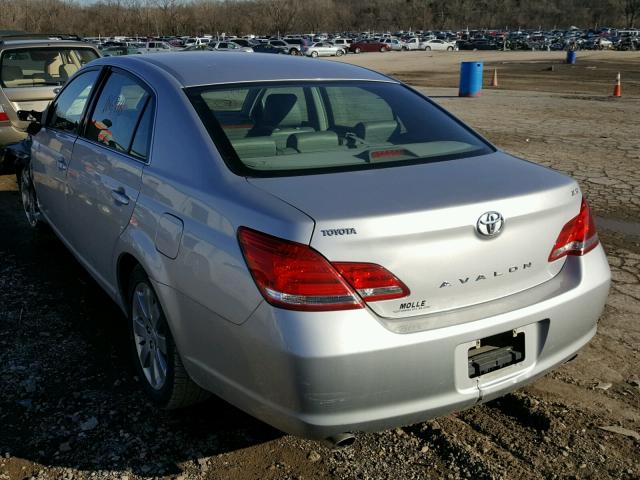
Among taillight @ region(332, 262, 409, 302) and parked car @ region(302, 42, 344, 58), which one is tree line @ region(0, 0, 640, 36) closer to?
parked car @ region(302, 42, 344, 58)

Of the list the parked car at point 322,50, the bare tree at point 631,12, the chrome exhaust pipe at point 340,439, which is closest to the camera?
the chrome exhaust pipe at point 340,439

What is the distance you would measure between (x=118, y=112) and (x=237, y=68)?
753 millimetres

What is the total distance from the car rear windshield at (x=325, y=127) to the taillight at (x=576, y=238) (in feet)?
1.94

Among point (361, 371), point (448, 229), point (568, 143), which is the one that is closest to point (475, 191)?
point (448, 229)

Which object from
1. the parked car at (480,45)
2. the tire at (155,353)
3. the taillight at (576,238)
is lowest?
the tire at (155,353)

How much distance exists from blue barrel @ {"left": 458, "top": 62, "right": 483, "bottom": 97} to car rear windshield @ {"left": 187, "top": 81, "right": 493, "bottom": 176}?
16577 millimetres

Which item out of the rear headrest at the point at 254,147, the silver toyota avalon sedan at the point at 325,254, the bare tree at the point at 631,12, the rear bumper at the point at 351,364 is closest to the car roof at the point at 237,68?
the silver toyota avalon sedan at the point at 325,254

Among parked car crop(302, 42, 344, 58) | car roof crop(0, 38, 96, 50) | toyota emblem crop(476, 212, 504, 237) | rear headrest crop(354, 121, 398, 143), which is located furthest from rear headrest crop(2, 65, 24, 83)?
parked car crop(302, 42, 344, 58)

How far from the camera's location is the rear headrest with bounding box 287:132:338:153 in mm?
3234

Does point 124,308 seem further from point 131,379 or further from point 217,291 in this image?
point 217,291

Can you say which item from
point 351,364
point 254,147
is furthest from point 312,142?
point 351,364

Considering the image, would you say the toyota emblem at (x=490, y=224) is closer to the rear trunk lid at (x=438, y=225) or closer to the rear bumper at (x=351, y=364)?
the rear trunk lid at (x=438, y=225)

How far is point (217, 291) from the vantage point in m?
2.54

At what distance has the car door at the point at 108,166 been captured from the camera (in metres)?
3.35
